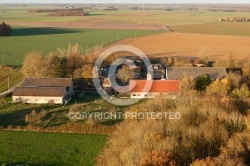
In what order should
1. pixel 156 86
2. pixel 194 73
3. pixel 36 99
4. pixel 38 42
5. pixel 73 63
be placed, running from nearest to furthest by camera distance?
pixel 36 99
pixel 156 86
pixel 194 73
pixel 73 63
pixel 38 42

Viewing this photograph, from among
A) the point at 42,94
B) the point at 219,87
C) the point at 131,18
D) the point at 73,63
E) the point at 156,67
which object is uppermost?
the point at 131,18

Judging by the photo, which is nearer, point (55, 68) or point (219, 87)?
point (219, 87)

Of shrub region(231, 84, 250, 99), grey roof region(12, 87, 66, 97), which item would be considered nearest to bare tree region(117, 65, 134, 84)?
grey roof region(12, 87, 66, 97)

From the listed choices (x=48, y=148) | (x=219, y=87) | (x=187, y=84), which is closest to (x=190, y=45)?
(x=187, y=84)

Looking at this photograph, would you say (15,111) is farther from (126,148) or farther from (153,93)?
(126,148)

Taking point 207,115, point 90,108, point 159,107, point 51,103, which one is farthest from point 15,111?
point 207,115

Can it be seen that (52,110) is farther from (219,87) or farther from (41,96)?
(219,87)
